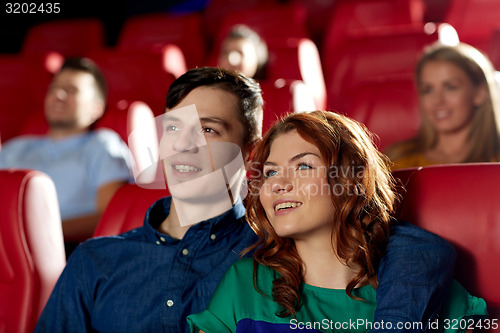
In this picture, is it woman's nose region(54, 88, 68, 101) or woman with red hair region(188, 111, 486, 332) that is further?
woman's nose region(54, 88, 68, 101)

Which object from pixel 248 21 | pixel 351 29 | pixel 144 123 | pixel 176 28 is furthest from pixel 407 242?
pixel 176 28

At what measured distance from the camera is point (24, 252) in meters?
0.83

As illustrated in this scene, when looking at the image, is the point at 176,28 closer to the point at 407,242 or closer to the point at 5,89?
the point at 5,89

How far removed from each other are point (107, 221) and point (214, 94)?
263 mm

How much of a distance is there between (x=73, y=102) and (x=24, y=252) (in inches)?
30.9

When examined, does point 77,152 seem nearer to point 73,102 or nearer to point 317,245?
point 73,102

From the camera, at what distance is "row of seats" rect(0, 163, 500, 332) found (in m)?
0.67

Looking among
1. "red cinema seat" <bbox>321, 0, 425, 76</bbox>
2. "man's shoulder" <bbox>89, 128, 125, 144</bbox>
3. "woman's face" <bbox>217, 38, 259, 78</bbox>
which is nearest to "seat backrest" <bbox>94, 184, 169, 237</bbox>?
"man's shoulder" <bbox>89, 128, 125, 144</bbox>

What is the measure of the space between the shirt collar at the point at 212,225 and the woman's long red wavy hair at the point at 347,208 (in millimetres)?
78

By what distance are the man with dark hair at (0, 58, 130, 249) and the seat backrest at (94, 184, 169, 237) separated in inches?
16.4

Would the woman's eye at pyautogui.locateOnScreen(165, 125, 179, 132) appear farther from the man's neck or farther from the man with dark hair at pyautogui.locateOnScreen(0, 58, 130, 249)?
the man with dark hair at pyautogui.locateOnScreen(0, 58, 130, 249)

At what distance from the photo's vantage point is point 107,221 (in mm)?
909

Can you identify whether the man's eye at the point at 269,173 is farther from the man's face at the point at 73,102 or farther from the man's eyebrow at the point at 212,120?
the man's face at the point at 73,102

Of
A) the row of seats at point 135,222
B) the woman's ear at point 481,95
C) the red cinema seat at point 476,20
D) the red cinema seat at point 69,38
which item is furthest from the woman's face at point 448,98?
the red cinema seat at point 69,38
